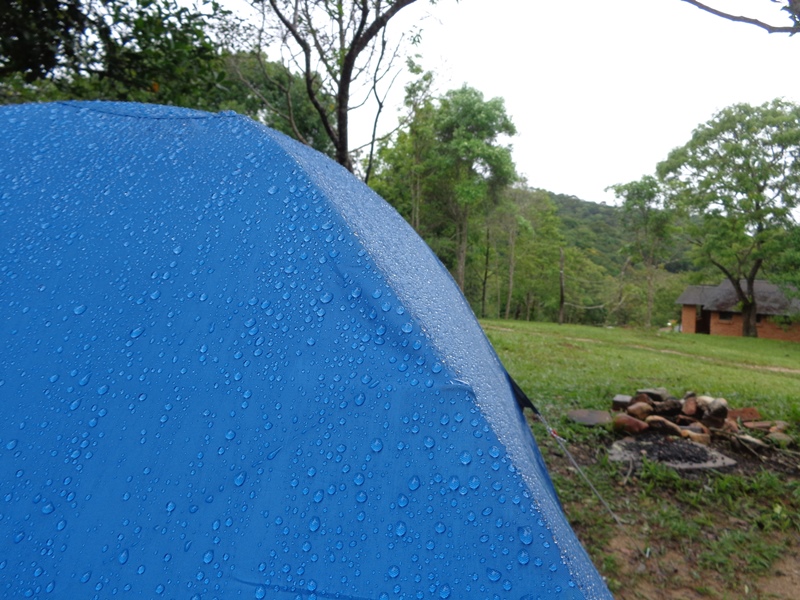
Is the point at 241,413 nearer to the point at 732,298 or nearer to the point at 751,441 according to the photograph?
the point at 751,441

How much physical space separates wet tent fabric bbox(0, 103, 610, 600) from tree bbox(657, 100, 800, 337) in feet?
62.3

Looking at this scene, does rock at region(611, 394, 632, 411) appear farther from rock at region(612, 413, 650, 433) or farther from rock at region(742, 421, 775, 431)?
rock at region(742, 421, 775, 431)

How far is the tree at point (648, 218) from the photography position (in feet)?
56.2

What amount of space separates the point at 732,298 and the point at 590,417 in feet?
75.1

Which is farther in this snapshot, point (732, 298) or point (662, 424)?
point (732, 298)

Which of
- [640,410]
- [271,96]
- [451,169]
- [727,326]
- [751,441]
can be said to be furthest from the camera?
[727,326]

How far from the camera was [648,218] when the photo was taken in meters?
17.3

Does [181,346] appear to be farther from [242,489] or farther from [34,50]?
[34,50]

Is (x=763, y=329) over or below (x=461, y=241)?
below

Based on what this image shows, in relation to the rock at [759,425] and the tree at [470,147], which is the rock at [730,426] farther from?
the tree at [470,147]

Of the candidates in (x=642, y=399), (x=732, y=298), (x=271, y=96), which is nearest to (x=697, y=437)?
(x=642, y=399)

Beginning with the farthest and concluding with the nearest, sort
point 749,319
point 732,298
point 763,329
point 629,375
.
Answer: point 732,298
point 763,329
point 749,319
point 629,375

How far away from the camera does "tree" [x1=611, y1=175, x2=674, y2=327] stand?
17125 millimetres

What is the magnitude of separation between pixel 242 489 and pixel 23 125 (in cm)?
121
